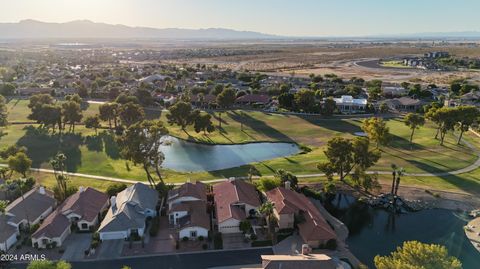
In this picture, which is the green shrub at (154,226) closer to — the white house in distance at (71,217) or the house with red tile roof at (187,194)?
the house with red tile roof at (187,194)

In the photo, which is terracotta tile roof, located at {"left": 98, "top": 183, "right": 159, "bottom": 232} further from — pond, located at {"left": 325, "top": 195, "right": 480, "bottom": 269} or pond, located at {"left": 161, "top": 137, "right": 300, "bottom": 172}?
pond, located at {"left": 325, "top": 195, "right": 480, "bottom": 269}

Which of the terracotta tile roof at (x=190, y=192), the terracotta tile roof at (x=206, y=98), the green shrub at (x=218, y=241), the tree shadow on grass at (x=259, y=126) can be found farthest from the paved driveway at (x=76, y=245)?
the terracotta tile roof at (x=206, y=98)

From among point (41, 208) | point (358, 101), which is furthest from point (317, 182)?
point (358, 101)

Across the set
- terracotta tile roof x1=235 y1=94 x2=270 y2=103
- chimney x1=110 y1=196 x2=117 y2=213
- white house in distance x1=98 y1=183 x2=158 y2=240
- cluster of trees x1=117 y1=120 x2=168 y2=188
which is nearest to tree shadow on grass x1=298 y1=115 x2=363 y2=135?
terracotta tile roof x1=235 y1=94 x2=270 y2=103

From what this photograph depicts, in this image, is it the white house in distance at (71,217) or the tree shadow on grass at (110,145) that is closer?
the white house in distance at (71,217)

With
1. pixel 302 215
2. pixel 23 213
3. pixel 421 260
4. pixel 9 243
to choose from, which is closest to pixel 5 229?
pixel 9 243

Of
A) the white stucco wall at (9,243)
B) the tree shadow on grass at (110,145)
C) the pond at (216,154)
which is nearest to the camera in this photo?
the white stucco wall at (9,243)
